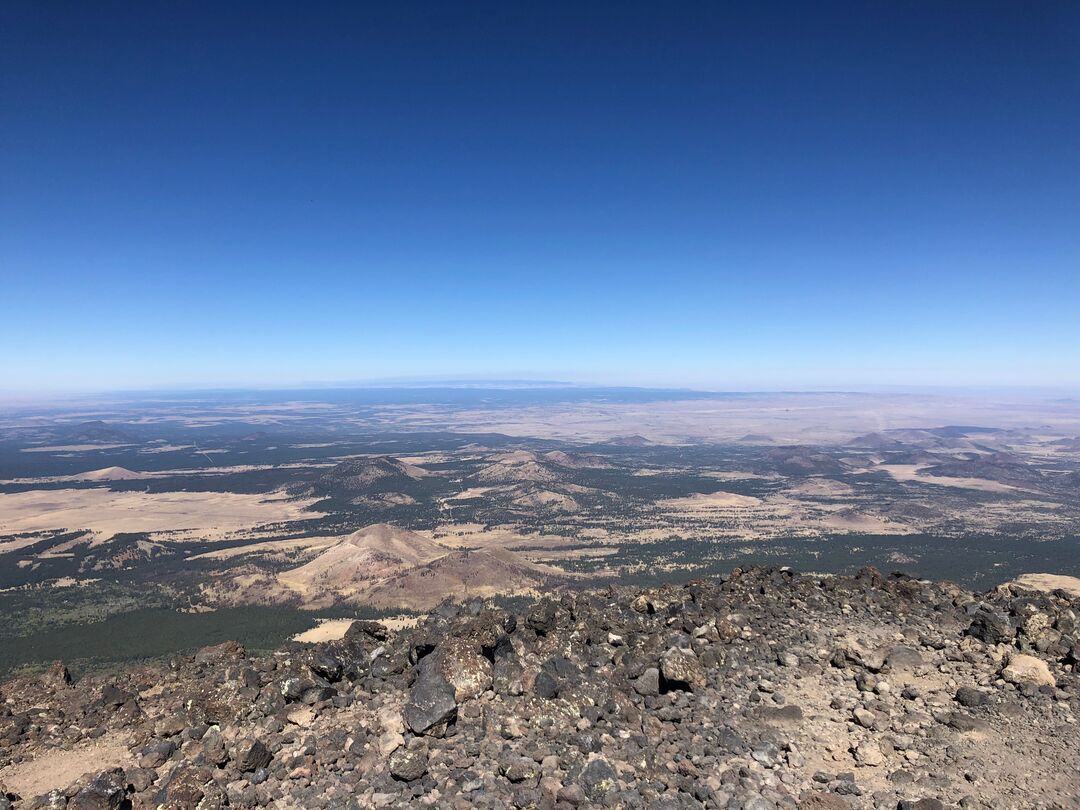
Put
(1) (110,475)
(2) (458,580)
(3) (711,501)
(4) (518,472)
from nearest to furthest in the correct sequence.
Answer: (2) (458,580) → (3) (711,501) → (4) (518,472) → (1) (110,475)

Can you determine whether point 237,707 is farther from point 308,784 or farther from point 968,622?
point 968,622

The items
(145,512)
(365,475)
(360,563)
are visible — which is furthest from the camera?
(365,475)

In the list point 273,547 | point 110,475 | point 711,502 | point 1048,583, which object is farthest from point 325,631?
point 110,475

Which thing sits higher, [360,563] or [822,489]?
[360,563]

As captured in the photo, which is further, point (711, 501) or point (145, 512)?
point (711, 501)

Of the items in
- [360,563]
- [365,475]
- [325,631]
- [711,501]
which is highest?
[325,631]

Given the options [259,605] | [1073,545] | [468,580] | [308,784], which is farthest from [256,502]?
[1073,545]

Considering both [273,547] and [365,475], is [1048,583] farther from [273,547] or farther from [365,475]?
[365,475]
